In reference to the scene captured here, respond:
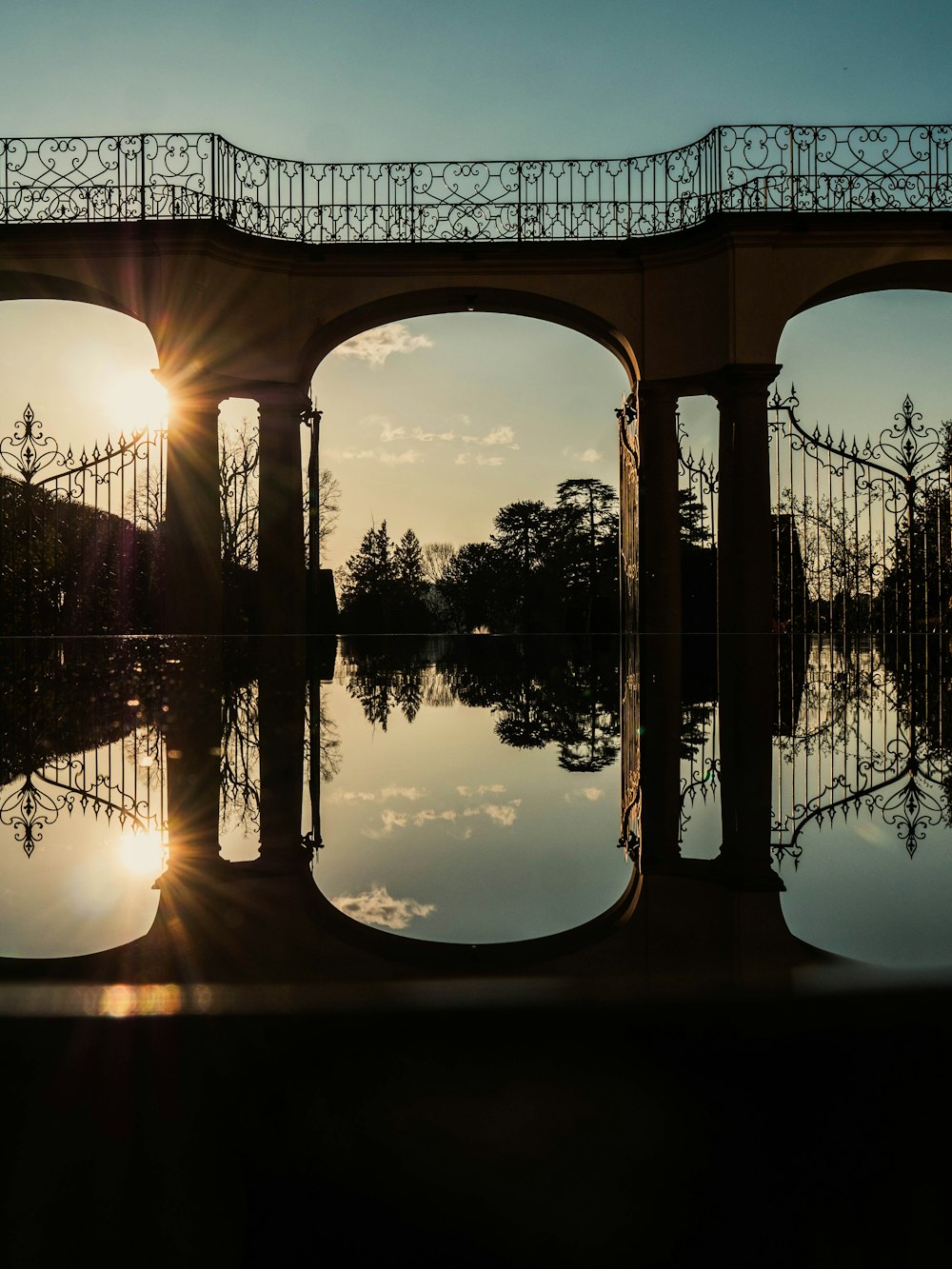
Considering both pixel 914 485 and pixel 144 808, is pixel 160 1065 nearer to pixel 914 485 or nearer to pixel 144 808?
pixel 144 808

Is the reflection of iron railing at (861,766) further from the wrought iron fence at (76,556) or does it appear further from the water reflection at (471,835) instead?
the wrought iron fence at (76,556)

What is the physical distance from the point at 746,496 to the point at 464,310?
208 inches

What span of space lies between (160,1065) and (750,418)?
13.6 metres

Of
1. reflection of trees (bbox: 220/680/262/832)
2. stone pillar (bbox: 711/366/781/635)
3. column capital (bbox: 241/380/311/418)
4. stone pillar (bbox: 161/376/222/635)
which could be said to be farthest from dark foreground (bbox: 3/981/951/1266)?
column capital (bbox: 241/380/311/418)

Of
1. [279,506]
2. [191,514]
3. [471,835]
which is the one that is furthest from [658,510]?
[471,835]

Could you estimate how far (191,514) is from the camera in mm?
13734

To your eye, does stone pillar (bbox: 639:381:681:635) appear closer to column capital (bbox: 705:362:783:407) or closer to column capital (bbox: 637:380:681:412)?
column capital (bbox: 637:380:681:412)

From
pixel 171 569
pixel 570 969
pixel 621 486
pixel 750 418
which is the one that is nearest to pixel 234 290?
pixel 171 569

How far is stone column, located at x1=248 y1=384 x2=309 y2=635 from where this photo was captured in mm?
13977

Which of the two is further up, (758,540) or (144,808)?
(758,540)

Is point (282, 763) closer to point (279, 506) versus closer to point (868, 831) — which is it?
point (868, 831)

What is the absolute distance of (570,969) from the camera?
1012 millimetres

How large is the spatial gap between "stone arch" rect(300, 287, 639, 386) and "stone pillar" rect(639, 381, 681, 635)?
2.05 feet

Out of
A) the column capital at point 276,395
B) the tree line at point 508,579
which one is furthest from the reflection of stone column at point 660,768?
the tree line at point 508,579
